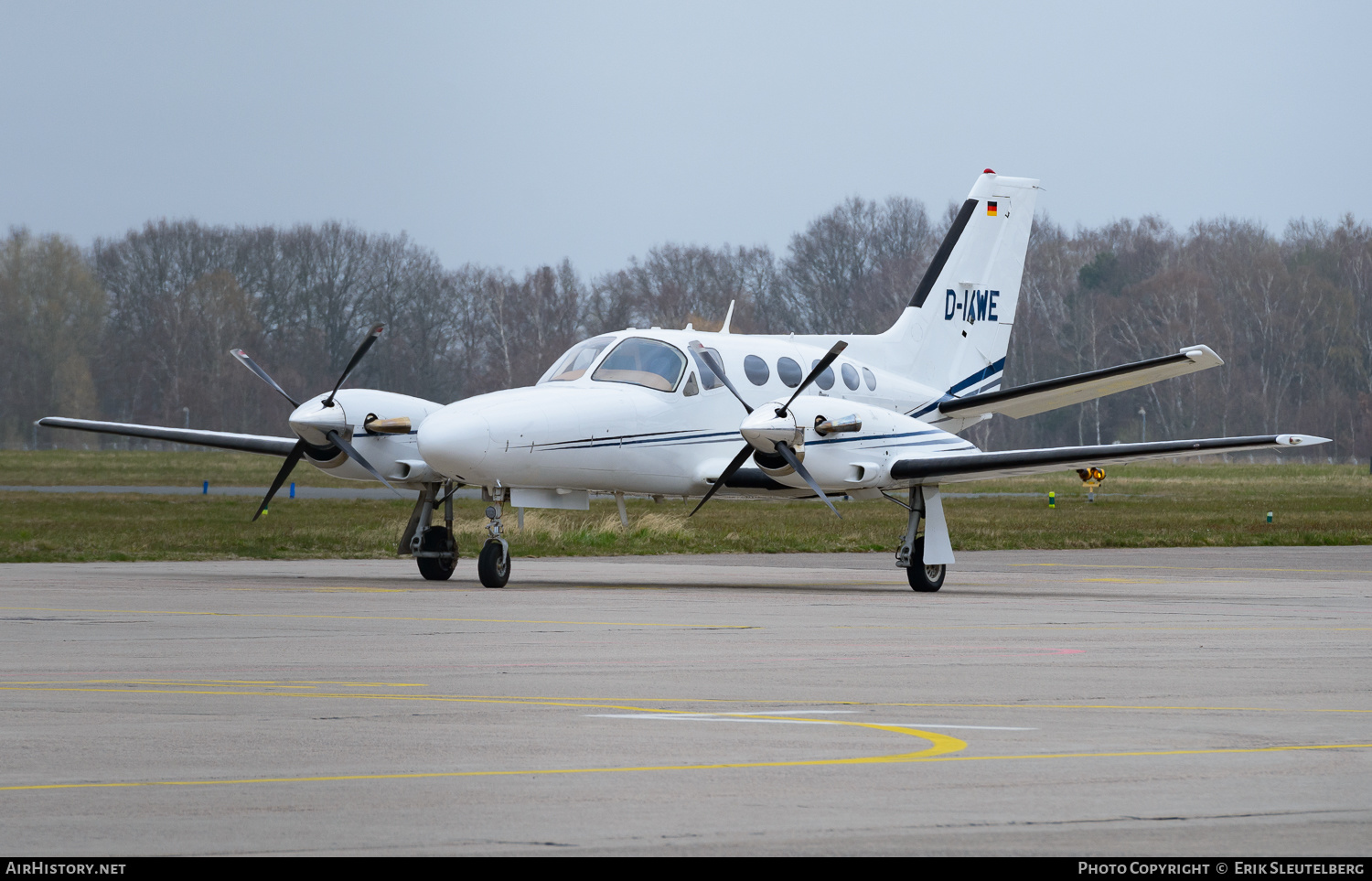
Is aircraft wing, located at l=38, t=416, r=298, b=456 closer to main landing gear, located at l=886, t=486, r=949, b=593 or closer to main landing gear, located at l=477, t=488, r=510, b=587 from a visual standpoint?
main landing gear, located at l=477, t=488, r=510, b=587

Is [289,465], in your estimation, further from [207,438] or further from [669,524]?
[669,524]

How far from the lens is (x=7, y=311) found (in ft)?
324

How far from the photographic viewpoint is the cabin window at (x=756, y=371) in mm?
20641

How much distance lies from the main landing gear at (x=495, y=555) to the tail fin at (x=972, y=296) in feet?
25.5

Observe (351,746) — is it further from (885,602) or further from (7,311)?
(7,311)

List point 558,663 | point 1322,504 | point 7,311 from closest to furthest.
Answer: point 558,663, point 1322,504, point 7,311

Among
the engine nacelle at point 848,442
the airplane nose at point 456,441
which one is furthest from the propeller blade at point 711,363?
the airplane nose at point 456,441

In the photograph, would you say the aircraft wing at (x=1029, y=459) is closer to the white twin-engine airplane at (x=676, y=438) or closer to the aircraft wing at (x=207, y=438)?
the white twin-engine airplane at (x=676, y=438)

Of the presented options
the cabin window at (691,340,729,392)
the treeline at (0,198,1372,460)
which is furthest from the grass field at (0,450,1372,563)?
the treeline at (0,198,1372,460)

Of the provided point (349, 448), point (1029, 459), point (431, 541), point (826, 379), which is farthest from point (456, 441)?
point (1029, 459)

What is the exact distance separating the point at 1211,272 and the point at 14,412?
7855cm

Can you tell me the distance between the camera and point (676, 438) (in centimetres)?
1977

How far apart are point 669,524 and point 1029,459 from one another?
13.4 metres
